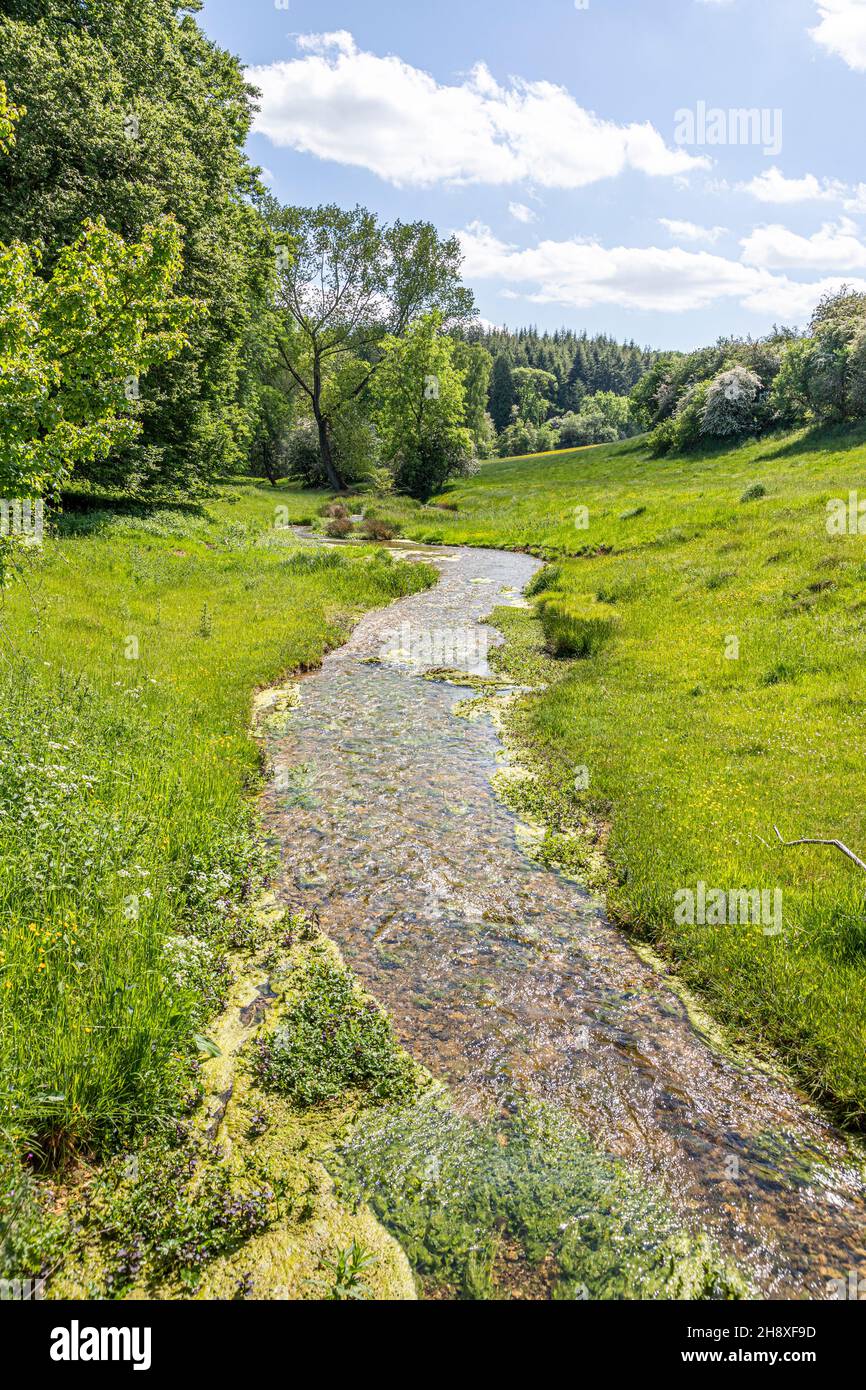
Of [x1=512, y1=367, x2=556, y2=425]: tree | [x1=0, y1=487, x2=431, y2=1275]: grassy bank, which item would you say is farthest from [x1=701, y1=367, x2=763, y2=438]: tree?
[x1=512, y1=367, x2=556, y2=425]: tree

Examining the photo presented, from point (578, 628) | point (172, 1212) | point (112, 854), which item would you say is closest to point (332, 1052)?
point (172, 1212)

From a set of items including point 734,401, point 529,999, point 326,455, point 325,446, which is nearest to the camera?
point 529,999

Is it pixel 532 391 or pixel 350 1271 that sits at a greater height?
pixel 532 391

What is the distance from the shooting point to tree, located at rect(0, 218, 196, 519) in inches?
373

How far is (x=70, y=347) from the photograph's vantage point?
36.6 feet

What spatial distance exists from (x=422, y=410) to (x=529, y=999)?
69328mm

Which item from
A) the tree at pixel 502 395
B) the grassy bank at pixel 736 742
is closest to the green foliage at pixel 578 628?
the grassy bank at pixel 736 742

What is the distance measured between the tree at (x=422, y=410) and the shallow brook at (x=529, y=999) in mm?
60891

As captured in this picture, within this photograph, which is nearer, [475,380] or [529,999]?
[529,999]

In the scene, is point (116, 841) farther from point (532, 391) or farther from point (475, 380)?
point (532, 391)

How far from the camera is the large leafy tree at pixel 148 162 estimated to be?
2512 centimetres

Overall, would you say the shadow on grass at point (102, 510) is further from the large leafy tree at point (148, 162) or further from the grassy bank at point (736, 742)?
the grassy bank at point (736, 742)

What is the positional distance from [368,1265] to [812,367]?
63.2 metres

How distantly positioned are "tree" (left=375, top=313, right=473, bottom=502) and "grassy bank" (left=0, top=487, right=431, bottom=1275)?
53196mm
